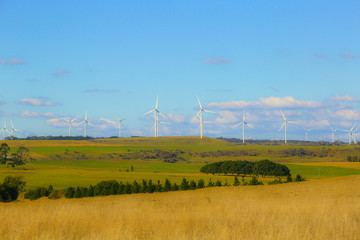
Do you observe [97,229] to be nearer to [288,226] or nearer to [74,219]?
[74,219]

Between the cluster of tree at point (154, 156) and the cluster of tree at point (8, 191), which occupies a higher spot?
the cluster of tree at point (154, 156)

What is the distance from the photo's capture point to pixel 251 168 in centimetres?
10975

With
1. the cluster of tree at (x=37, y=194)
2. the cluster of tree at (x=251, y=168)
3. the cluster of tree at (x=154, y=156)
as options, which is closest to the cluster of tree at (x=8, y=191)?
the cluster of tree at (x=37, y=194)

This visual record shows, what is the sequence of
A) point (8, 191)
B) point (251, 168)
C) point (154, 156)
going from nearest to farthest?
point (8, 191) → point (251, 168) → point (154, 156)

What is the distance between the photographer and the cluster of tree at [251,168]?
4180 inches

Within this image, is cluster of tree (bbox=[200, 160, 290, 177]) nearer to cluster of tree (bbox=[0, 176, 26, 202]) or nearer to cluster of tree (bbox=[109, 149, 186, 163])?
cluster of tree (bbox=[0, 176, 26, 202])

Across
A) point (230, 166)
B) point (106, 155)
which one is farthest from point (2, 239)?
point (106, 155)

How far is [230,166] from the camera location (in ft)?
374

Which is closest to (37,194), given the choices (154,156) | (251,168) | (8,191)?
(8,191)

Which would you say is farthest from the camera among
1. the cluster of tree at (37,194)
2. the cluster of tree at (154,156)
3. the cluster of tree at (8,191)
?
the cluster of tree at (154,156)

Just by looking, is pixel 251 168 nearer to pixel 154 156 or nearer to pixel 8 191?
pixel 8 191

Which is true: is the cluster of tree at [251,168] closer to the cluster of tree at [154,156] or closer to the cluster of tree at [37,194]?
the cluster of tree at [37,194]

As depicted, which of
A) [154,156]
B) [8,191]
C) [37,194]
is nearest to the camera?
[8,191]

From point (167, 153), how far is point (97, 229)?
185 meters
